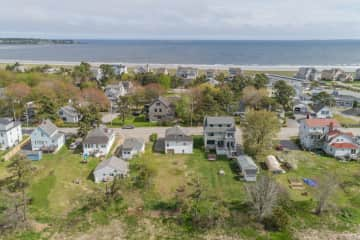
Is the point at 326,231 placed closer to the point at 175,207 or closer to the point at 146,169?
the point at 175,207

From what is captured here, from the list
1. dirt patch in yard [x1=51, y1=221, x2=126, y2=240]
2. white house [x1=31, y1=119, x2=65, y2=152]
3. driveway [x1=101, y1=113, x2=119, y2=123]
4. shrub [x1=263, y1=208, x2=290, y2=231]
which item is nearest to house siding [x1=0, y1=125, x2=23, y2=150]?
white house [x1=31, y1=119, x2=65, y2=152]

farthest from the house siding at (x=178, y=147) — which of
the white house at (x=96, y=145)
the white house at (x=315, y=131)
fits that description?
the white house at (x=315, y=131)

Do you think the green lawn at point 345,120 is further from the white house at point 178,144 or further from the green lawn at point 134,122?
the green lawn at point 134,122

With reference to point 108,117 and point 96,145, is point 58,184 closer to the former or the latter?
point 96,145

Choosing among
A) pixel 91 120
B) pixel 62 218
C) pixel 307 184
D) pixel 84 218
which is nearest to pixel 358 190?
pixel 307 184

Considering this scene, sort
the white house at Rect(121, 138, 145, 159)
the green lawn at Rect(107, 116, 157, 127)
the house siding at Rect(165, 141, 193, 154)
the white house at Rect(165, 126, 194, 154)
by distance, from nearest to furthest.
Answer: the white house at Rect(121, 138, 145, 159) < the white house at Rect(165, 126, 194, 154) < the house siding at Rect(165, 141, 193, 154) < the green lawn at Rect(107, 116, 157, 127)

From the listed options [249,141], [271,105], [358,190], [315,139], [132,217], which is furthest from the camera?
[271,105]

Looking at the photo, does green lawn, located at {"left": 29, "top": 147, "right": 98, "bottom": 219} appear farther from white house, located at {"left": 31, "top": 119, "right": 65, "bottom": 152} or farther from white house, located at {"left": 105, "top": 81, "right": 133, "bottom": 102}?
white house, located at {"left": 105, "top": 81, "right": 133, "bottom": 102}
